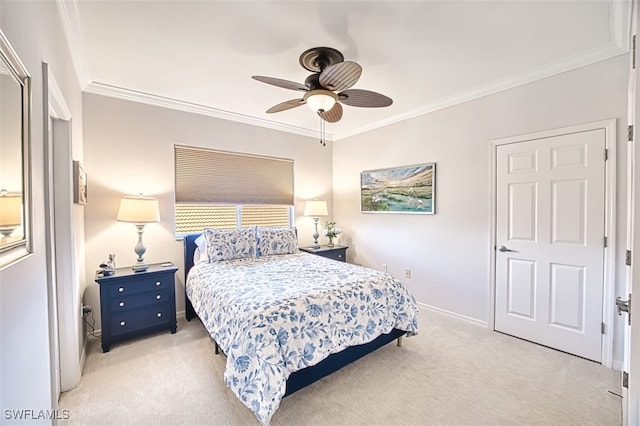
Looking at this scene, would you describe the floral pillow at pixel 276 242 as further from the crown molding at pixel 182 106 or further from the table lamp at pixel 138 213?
the crown molding at pixel 182 106

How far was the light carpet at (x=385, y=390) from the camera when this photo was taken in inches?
72.2

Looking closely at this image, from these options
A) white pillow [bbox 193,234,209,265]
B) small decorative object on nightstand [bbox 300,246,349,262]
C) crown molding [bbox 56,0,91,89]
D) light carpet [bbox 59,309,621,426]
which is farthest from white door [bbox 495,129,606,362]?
crown molding [bbox 56,0,91,89]

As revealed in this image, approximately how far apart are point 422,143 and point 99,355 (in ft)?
13.5

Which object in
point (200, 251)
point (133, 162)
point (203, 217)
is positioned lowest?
point (200, 251)

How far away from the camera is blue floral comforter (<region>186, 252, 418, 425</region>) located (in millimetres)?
1760

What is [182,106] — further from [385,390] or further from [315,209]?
[385,390]

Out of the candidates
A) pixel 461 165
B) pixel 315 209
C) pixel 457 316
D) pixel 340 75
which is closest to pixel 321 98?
pixel 340 75

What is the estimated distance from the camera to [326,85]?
2.15 metres

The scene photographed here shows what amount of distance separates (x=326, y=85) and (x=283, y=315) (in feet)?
5.52

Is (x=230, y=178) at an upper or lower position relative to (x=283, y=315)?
upper

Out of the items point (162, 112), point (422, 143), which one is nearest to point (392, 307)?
point (422, 143)

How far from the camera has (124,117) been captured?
3160 millimetres

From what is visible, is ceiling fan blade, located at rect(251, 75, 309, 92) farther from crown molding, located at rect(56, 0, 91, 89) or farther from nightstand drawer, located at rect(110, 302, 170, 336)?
nightstand drawer, located at rect(110, 302, 170, 336)

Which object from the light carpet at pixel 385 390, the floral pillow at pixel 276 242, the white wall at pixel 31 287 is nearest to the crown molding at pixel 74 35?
the white wall at pixel 31 287
